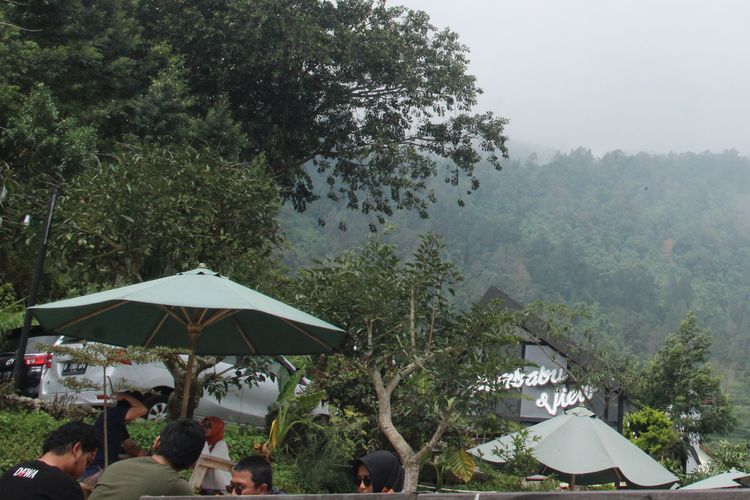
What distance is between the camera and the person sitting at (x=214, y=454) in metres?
7.12

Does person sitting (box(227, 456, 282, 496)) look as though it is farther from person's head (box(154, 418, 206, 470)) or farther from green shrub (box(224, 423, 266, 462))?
green shrub (box(224, 423, 266, 462))

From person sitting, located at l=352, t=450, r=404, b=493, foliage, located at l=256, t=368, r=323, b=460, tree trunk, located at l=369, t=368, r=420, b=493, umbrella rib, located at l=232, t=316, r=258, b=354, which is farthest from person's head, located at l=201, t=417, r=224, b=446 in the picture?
foliage, located at l=256, t=368, r=323, b=460

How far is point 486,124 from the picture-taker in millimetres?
24156

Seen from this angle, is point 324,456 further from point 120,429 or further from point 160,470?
point 160,470

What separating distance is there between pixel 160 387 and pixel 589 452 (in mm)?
5622

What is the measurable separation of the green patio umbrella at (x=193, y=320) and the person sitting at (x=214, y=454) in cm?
43

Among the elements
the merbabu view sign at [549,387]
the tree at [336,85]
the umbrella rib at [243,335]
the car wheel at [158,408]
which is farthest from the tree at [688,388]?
the umbrella rib at [243,335]

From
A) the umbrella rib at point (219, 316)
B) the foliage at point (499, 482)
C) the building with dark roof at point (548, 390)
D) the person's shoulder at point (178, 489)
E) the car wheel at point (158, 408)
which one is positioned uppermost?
the building with dark roof at point (548, 390)

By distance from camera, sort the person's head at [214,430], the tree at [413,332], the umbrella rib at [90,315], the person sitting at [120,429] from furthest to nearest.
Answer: the tree at [413,332]
the person's head at [214,430]
the umbrella rib at [90,315]
the person sitting at [120,429]

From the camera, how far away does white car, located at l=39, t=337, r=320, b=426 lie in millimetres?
11047

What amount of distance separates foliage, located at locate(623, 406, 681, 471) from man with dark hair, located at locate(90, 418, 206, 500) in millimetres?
17207

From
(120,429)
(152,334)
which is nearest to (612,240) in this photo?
(152,334)

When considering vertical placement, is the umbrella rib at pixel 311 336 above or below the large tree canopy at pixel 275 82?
below

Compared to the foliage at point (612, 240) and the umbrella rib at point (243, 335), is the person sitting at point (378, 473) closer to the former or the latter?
the umbrella rib at point (243, 335)
